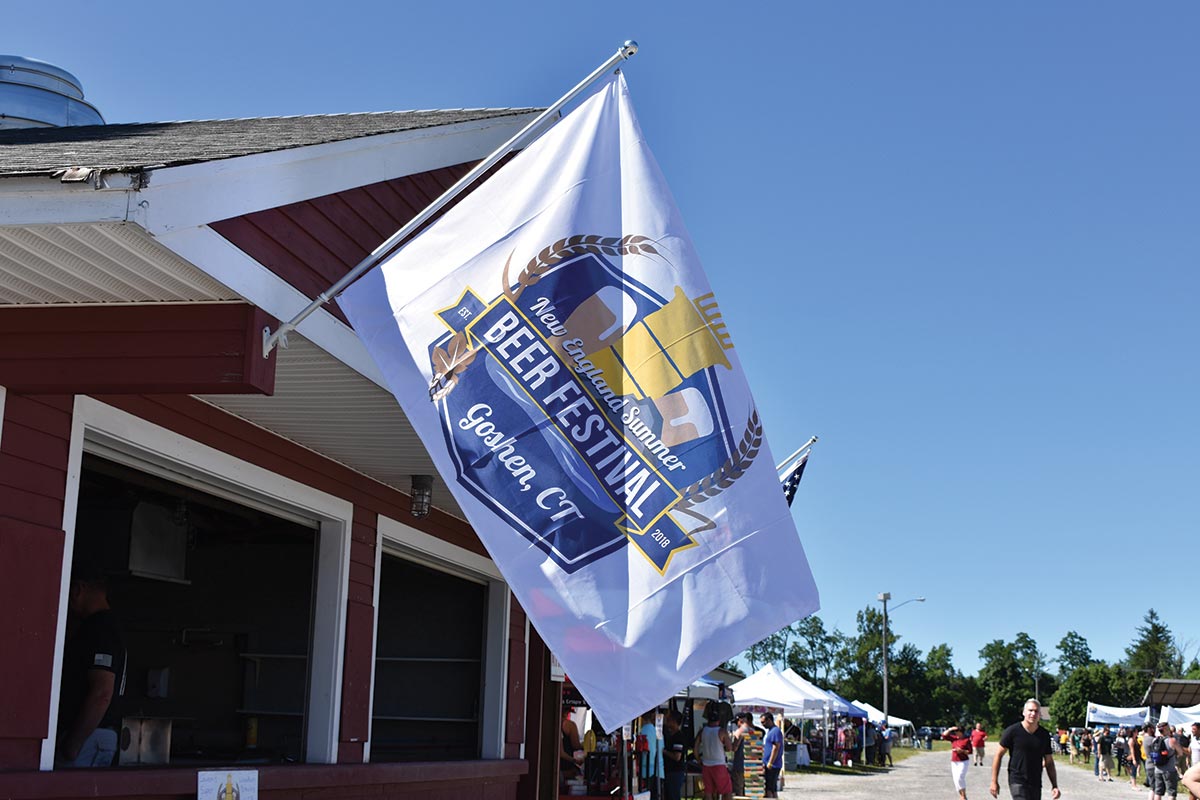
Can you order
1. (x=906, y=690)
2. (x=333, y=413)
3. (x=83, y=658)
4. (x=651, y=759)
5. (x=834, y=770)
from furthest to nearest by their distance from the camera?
(x=906, y=690), (x=834, y=770), (x=651, y=759), (x=333, y=413), (x=83, y=658)

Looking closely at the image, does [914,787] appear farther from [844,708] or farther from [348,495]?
[348,495]

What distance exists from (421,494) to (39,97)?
600cm

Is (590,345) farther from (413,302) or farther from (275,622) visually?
(275,622)

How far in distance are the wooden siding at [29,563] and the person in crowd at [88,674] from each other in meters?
0.85

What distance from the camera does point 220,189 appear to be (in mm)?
5668

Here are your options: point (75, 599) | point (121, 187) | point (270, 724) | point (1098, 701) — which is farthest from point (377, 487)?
point (1098, 701)

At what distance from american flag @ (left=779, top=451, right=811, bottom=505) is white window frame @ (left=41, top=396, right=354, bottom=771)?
5438 mm

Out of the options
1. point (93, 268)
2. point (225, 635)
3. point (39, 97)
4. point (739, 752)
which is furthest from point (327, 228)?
point (739, 752)

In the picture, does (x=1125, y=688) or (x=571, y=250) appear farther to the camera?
(x=1125, y=688)

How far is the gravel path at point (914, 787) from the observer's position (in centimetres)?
2686

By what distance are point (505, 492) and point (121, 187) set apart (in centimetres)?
188

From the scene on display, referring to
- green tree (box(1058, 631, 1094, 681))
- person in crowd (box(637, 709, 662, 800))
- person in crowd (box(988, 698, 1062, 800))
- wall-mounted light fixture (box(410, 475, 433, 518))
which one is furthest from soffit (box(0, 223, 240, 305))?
green tree (box(1058, 631, 1094, 681))

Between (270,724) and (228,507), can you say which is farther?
(270,724)

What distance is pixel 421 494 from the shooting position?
9.88 meters
